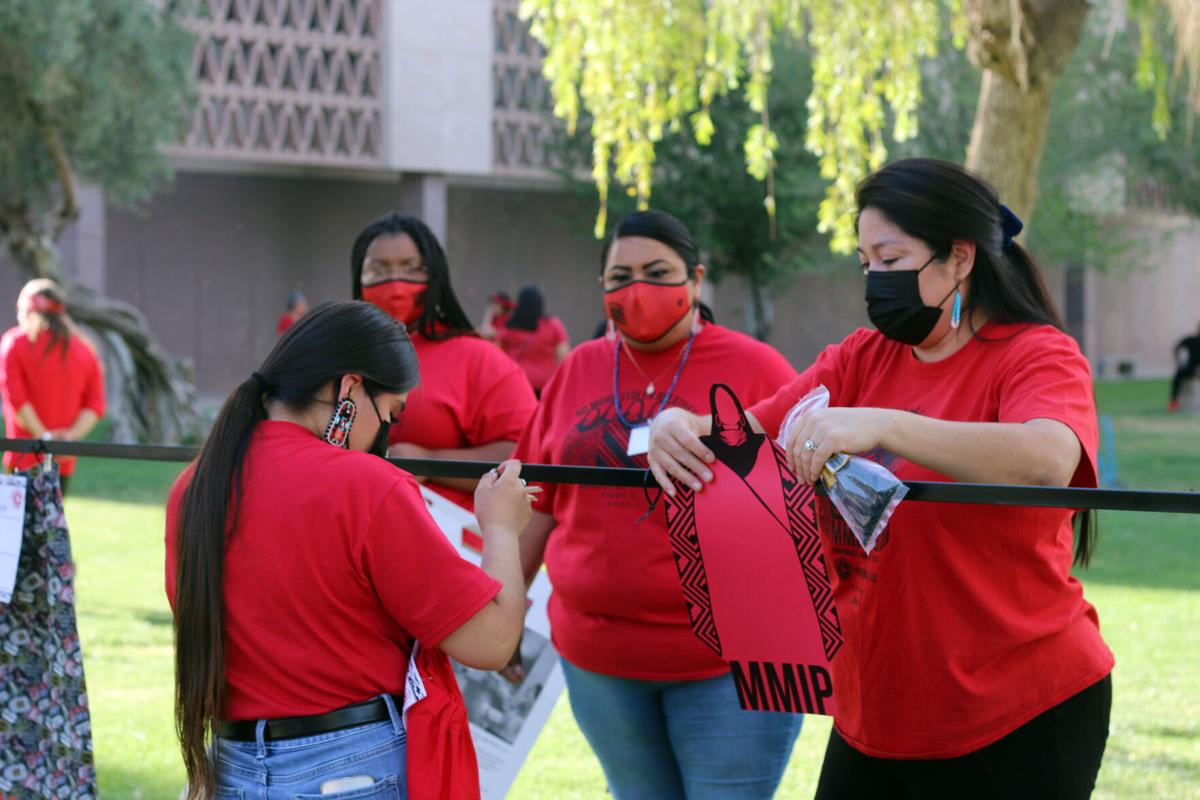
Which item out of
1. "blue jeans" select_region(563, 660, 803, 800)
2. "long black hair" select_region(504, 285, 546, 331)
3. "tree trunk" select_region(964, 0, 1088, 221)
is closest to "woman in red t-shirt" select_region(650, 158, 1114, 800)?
"blue jeans" select_region(563, 660, 803, 800)

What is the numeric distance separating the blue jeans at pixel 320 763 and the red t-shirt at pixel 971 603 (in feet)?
2.92

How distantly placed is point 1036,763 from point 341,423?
1.42 metres

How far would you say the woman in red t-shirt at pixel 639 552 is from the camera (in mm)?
3461

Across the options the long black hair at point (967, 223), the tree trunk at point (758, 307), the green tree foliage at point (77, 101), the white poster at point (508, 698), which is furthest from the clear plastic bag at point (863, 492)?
the tree trunk at point (758, 307)

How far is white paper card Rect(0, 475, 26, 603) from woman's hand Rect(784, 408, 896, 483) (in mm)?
2225

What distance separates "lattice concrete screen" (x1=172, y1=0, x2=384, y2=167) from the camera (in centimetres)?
2688

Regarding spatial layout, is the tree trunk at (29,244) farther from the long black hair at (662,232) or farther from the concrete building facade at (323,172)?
the long black hair at (662,232)

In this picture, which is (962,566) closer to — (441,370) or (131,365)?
(441,370)

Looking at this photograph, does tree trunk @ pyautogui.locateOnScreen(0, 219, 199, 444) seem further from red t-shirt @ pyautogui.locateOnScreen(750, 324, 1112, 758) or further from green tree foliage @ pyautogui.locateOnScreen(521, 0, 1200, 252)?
red t-shirt @ pyautogui.locateOnScreen(750, 324, 1112, 758)

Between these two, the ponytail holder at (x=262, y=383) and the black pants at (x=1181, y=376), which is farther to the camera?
the black pants at (x=1181, y=376)

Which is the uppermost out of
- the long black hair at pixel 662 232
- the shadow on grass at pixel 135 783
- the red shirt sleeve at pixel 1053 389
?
the long black hair at pixel 662 232

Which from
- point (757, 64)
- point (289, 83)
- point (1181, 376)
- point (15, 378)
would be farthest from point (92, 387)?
point (1181, 376)

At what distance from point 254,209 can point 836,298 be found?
16413 millimetres

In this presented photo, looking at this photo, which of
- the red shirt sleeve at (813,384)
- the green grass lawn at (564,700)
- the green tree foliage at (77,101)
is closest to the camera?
the red shirt sleeve at (813,384)
